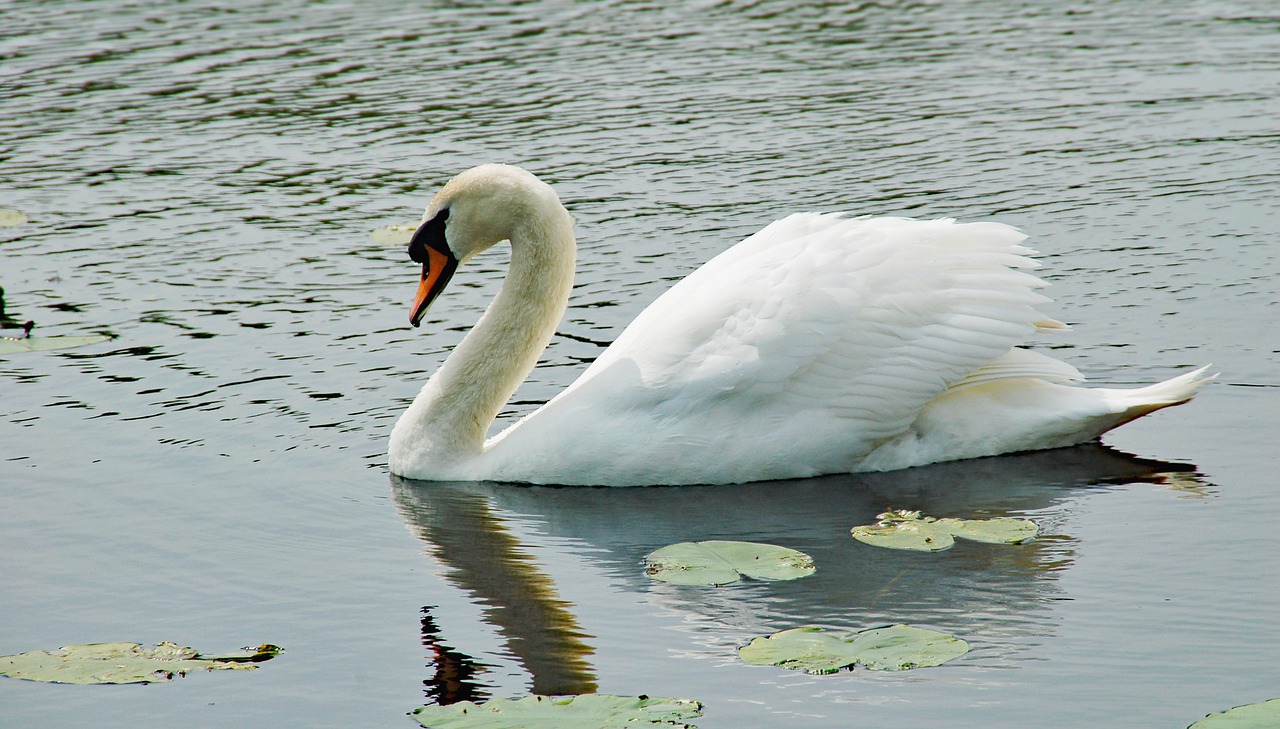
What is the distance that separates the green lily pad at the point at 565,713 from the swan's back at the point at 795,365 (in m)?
2.45

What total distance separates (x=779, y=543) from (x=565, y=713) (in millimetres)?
2021

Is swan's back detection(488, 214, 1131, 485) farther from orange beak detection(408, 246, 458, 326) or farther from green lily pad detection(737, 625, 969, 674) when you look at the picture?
green lily pad detection(737, 625, 969, 674)

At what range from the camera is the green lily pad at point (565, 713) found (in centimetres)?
543

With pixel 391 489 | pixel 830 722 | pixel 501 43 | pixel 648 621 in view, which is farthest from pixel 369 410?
pixel 501 43

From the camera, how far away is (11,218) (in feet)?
44.8

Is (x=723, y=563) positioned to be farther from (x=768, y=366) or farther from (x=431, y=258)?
(x=431, y=258)

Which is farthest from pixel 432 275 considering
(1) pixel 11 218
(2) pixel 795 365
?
(1) pixel 11 218

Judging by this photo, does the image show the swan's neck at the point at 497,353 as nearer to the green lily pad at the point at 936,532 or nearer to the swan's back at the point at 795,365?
the swan's back at the point at 795,365

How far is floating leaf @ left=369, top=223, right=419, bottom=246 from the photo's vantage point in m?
12.9

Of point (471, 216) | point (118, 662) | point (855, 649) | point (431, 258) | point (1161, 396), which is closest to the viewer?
point (855, 649)

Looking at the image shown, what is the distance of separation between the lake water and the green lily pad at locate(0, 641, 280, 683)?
106mm

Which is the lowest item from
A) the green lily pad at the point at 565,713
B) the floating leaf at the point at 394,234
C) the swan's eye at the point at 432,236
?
the floating leaf at the point at 394,234

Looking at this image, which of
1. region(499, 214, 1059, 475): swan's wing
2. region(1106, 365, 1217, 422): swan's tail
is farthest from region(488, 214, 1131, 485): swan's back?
region(1106, 365, 1217, 422): swan's tail

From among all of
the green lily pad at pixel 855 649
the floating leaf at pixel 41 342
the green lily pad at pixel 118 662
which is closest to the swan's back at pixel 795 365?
the green lily pad at pixel 855 649
